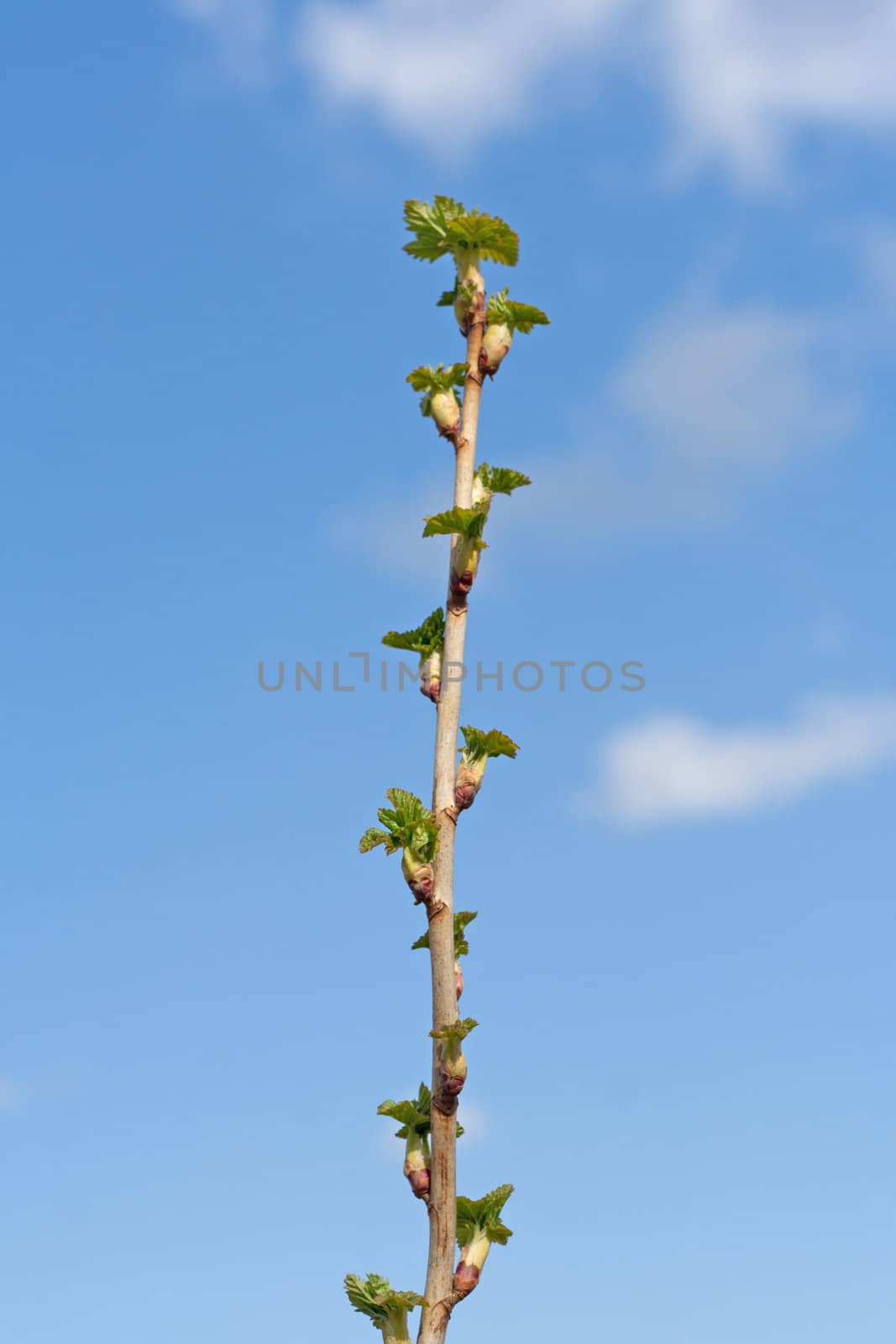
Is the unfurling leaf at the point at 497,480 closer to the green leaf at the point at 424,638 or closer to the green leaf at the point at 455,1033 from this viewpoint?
the green leaf at the point at 424,638

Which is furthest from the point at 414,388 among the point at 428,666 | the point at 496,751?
the point at 496,751

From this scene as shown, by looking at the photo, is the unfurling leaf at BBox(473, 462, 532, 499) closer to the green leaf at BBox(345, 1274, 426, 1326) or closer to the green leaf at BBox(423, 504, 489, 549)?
the green leaf at BBox(423, 504, 489, 549)

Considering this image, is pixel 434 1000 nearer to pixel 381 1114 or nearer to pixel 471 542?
pixel 381 1114

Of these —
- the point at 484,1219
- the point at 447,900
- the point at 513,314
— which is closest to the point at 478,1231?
the point at 484,1219

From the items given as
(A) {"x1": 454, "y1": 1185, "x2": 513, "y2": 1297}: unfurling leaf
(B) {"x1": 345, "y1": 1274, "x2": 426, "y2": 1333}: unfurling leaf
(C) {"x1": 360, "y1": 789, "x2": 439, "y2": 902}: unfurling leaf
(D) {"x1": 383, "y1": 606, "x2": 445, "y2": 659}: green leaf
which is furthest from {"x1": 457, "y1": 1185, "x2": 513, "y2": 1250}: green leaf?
(D) {"x1": 383, "y1": 606, "x2": 445, "y2": 659}: green leaf

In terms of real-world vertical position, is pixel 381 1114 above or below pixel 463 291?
below

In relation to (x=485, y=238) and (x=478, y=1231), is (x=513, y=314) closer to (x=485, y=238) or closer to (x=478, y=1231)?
(x=485, y=238)

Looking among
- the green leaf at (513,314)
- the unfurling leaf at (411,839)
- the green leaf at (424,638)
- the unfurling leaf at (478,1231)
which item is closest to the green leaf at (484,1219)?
the unfurling leaf at (478,1231)
